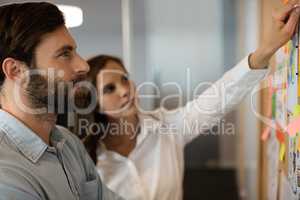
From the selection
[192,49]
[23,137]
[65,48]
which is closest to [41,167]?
[23,137]

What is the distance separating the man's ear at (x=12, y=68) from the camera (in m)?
0.90

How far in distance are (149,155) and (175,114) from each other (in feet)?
0.58

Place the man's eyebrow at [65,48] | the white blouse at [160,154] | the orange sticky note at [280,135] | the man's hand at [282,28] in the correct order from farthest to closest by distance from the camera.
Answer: the white blouse at [160,154], the orange sticky note at [280,135], the man's eyebrow at [65,48], the man's hand at [282,28]

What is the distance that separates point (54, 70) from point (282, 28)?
60 cm

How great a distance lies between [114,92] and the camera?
1267mm

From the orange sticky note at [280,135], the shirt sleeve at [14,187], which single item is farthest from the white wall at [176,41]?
the shirt sleeve at [14,187]

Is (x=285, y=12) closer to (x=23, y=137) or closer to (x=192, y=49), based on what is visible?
(x=23, y=137)

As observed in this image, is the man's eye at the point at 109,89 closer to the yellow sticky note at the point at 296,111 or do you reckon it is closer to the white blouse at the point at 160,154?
the white blouse at the point at 160,154

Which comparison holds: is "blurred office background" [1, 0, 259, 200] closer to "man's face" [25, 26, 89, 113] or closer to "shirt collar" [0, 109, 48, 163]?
"man's face" [25, 26, 89, 113]

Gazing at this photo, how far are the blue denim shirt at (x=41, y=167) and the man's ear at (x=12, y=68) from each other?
10 centimetres

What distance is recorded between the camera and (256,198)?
5.56 feet

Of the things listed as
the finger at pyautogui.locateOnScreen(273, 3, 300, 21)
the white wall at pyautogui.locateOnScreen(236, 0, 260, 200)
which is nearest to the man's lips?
the finger at pyautogui.locateOnScreen(273, 3, 300, 21)

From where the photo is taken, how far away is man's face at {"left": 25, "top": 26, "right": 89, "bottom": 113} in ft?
3.05

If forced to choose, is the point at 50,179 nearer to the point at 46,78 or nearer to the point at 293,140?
the point at 46,78
